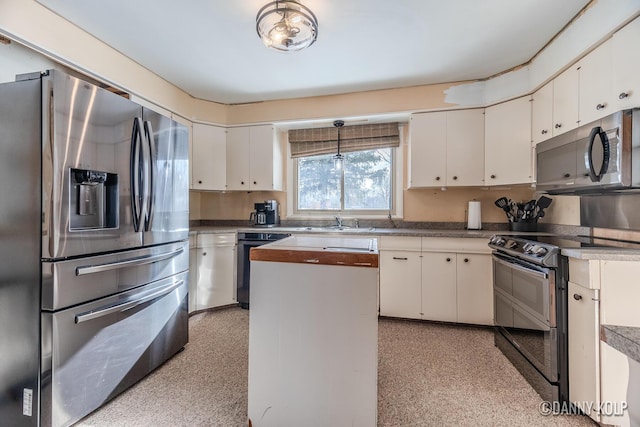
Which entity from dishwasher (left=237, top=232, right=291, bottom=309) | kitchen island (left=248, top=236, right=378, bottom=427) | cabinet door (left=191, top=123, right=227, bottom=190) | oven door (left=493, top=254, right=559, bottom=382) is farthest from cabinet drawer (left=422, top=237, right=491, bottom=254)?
cabinet door (left=191, top=123, right=227, bottom=190)

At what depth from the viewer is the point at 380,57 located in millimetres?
2488

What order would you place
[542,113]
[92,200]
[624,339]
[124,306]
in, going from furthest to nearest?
[542,113] → [124,306] → [92,200] → [624,339]

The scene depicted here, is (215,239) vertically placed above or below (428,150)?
below

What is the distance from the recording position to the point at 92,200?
5.16ft

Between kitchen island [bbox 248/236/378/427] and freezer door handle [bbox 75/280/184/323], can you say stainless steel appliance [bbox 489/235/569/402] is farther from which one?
freezer door handle [bbox 75/280/184/323]

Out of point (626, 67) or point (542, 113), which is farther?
point (542, 113)

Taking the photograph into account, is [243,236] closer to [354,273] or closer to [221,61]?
[221,61]

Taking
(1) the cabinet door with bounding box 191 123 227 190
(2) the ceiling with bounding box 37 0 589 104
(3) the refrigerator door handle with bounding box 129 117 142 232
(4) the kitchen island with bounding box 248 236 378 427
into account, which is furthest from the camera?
(1) the cabinet door with bounding box 191 123 227 190

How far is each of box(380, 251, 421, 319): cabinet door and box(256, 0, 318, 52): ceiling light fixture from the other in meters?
2.06

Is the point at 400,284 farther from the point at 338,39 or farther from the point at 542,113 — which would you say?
the point at 338,39

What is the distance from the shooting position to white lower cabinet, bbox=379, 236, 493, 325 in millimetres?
2643

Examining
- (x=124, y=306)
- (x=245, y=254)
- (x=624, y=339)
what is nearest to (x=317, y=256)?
(x=624, y=339)

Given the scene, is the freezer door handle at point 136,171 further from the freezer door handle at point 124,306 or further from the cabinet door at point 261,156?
the cabinet door at point 261,156

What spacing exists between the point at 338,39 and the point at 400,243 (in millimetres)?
1953
